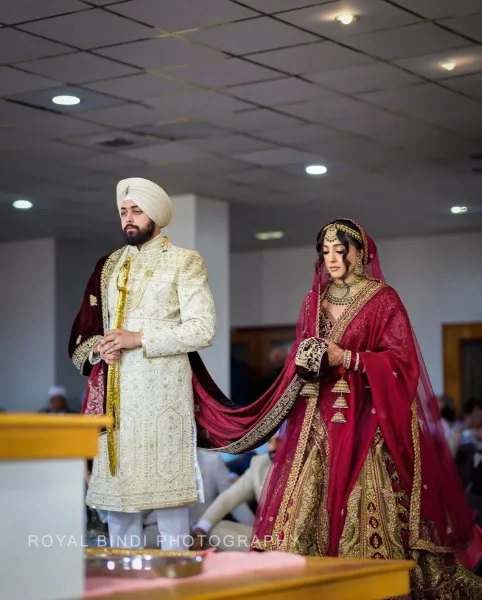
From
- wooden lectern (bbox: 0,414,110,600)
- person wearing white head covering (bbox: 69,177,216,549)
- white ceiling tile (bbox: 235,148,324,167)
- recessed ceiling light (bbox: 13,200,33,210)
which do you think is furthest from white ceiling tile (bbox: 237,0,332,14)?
recessed ceiling light (bbox: 13,200,33,210)

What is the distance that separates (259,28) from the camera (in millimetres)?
5727

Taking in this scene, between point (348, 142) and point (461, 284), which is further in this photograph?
point (461, 284)

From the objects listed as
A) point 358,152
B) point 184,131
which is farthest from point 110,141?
point 358,152

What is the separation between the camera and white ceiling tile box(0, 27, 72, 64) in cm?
582

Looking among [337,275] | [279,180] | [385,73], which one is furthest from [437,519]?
[279,180]

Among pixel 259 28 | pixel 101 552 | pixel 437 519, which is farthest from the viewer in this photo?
pixel 259 28

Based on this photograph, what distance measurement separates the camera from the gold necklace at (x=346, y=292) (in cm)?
464

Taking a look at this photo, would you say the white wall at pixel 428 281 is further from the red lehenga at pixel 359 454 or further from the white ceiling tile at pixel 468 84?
the red lehenga at pixel 359 454

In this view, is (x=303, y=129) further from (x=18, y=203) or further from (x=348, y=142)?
(x=18, y=203)

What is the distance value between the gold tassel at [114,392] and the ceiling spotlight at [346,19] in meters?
2.04

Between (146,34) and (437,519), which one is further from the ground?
(146,34)

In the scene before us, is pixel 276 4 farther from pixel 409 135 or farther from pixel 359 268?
Result: pixel 409 135

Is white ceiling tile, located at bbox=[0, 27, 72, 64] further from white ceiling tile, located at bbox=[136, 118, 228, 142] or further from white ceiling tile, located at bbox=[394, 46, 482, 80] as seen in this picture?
white ceiling tile, located at bbox=[394, 46, 482, 80]

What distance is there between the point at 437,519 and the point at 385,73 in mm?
2905
